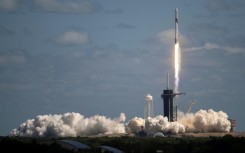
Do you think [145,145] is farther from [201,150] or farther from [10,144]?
[10,144]

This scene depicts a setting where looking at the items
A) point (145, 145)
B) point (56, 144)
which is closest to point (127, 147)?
point (145, 145)

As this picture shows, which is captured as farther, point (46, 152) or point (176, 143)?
point (176, 143)

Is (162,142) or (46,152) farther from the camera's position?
(162,142)

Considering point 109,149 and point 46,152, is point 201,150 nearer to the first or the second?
point 109,149

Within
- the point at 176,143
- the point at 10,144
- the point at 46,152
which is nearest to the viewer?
the point at 46,152

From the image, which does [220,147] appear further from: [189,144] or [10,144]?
[10,144]

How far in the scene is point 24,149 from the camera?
151500 mm

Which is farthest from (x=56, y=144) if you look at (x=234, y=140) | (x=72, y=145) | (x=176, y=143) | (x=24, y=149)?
(x=234, y=140)

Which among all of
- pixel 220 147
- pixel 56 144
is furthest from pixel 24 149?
pixel 220 147

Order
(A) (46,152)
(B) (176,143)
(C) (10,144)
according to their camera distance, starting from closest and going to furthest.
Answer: (A) (46,152) < (C) (10,144) < (B) (176,143)

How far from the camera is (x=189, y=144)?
170m

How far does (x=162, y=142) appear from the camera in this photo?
176500 mm

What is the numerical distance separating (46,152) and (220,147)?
3904cm

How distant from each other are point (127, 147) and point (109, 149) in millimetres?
11648
